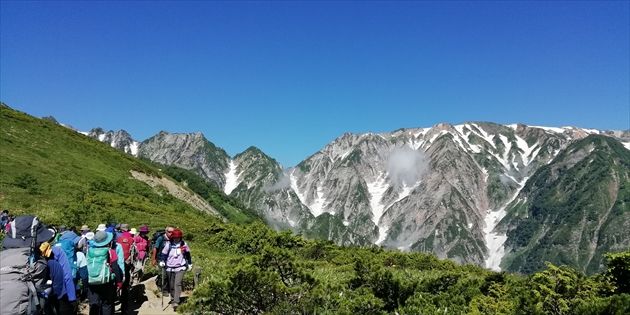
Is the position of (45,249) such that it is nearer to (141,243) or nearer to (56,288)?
(56,288)

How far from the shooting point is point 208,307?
9.80 meters

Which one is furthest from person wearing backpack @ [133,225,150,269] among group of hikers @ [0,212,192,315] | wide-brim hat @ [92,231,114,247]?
wide-brim hat @ [92,231,114,247]

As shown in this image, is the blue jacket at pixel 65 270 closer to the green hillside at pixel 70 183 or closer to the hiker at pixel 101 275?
the hiker at pixel 101 275

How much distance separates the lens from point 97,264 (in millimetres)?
11570

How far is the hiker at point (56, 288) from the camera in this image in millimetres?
8812

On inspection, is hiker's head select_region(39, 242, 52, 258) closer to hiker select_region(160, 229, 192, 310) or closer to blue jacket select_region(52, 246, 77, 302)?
blue jacket select_region(52, 246, 77, 302)

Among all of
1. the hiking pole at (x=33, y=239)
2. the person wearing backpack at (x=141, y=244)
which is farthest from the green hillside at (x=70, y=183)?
the hiking pole at (x=33, y=239)

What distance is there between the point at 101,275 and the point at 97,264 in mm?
311

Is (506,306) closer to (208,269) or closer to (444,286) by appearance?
(444,286)

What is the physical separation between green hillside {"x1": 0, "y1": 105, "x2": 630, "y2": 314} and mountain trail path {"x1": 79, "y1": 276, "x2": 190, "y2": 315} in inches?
66.1

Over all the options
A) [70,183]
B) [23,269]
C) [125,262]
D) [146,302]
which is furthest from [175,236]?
[70,183]

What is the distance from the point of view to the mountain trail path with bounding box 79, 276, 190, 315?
16562mm

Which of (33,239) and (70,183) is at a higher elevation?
(70,183)

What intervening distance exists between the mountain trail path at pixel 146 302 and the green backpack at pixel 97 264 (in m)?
4.77
